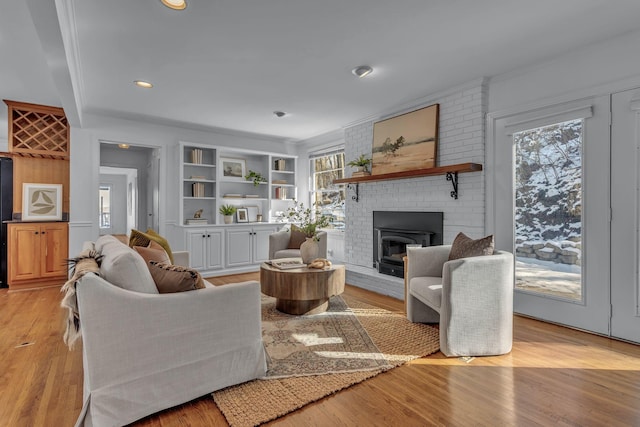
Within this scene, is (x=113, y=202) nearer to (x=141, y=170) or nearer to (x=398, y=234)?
(x=141, y=170)

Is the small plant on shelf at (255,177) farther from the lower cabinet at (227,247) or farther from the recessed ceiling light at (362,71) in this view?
the recessed ceiling light at (362,71)

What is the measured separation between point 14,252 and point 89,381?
13.3ft

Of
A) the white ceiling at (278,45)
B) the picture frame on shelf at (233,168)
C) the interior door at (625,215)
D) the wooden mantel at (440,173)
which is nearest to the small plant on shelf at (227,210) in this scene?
the picture frame on shelf at (233,168)

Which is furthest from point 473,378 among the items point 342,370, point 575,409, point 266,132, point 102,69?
point 266,132

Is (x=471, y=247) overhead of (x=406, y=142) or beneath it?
beneath

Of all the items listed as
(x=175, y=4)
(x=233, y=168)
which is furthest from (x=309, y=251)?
(x=233, y=168)

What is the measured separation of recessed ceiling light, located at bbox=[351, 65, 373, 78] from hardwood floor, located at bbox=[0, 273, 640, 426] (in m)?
2.56

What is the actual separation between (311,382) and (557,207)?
2700 millimetres

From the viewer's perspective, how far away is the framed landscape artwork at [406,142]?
13.0ft

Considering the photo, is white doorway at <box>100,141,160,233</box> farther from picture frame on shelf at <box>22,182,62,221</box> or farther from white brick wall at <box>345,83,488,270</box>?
white brick wall at <box>345,83,488,270</box>

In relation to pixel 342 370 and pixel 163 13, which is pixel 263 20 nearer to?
pixel 163 13

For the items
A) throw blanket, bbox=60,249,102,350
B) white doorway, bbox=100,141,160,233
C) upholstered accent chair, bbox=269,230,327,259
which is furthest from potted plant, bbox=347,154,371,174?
throw blanket, bbox=60,249,102,350

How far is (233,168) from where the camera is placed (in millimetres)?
5926

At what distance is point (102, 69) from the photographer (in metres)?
3.19
